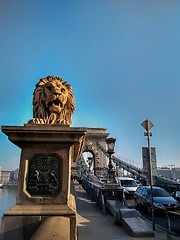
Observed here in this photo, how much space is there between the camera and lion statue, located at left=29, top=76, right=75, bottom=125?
3625 millimetres

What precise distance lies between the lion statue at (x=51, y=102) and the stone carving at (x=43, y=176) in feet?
2.23

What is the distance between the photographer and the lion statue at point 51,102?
11.9ft

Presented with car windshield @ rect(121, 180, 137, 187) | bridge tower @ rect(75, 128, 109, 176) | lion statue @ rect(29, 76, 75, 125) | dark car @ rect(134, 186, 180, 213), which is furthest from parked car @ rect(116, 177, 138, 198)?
bridge tower @ rect(75, 128, 109, 176)

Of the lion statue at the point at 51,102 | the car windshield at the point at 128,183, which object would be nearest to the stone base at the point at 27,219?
the lion statue at the point at 51,102

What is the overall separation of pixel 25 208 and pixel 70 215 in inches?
25.8

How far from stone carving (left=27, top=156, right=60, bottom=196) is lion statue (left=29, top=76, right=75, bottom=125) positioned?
0.68 m

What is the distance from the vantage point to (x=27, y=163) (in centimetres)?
308

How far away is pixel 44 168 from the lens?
3111mm

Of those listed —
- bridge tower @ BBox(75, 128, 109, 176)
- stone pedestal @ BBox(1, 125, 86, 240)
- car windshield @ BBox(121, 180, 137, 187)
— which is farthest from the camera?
bridge tower @ BBox(75, 128, 109, 176)

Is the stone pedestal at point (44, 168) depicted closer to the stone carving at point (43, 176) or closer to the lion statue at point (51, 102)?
the stone carving at point (43, 176)

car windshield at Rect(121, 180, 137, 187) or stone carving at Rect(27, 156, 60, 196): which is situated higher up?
stone carving at Rect(27, 156, 60, 196)

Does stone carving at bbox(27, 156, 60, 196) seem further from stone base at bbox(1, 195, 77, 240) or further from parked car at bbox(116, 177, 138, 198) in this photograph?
parked car at bbox(116, 177, 138, 198)

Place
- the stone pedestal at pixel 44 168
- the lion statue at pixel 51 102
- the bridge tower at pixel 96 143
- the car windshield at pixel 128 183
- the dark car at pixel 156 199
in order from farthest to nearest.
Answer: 1. the bridge tower at pixel 96 143
2. the car windshield at pixel 128 183
3. the dark car at pixel 156 199
4. the lion statue at pixel 51 102
5. the stone pedestal at pixel 44 168

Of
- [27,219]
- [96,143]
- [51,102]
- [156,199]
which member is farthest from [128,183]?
[96,143]
